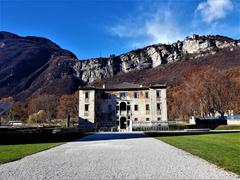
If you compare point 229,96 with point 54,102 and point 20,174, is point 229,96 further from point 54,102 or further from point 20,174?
point 54,102

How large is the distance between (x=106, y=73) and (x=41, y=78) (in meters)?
51.4

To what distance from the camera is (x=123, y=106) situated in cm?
5184

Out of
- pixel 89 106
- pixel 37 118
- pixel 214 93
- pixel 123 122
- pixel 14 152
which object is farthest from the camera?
pixel 37 118

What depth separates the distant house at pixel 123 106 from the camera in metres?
49.4

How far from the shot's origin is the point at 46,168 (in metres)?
8.41

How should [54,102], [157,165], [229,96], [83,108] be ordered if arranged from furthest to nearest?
[54,102]
[229,96]
[83,108]
[157,165]

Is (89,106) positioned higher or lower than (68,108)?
lower

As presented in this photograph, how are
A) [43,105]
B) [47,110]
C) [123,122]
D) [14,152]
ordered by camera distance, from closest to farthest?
[14,152]
[123,122]
[47,110]
[43,105]

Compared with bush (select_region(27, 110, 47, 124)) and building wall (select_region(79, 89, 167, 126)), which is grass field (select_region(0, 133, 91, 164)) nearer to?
building wall (select_region(79, 89, 167, 126))

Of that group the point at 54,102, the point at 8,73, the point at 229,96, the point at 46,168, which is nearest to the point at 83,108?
the point at 229,96

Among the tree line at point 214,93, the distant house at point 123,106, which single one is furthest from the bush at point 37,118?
the tree line at point 214,93

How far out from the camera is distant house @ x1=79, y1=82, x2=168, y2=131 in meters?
49.4

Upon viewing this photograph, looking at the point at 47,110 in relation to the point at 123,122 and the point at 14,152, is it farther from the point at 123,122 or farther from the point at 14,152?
the point at 14,152

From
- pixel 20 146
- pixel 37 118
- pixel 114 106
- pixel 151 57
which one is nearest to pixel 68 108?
pixel 37 118
